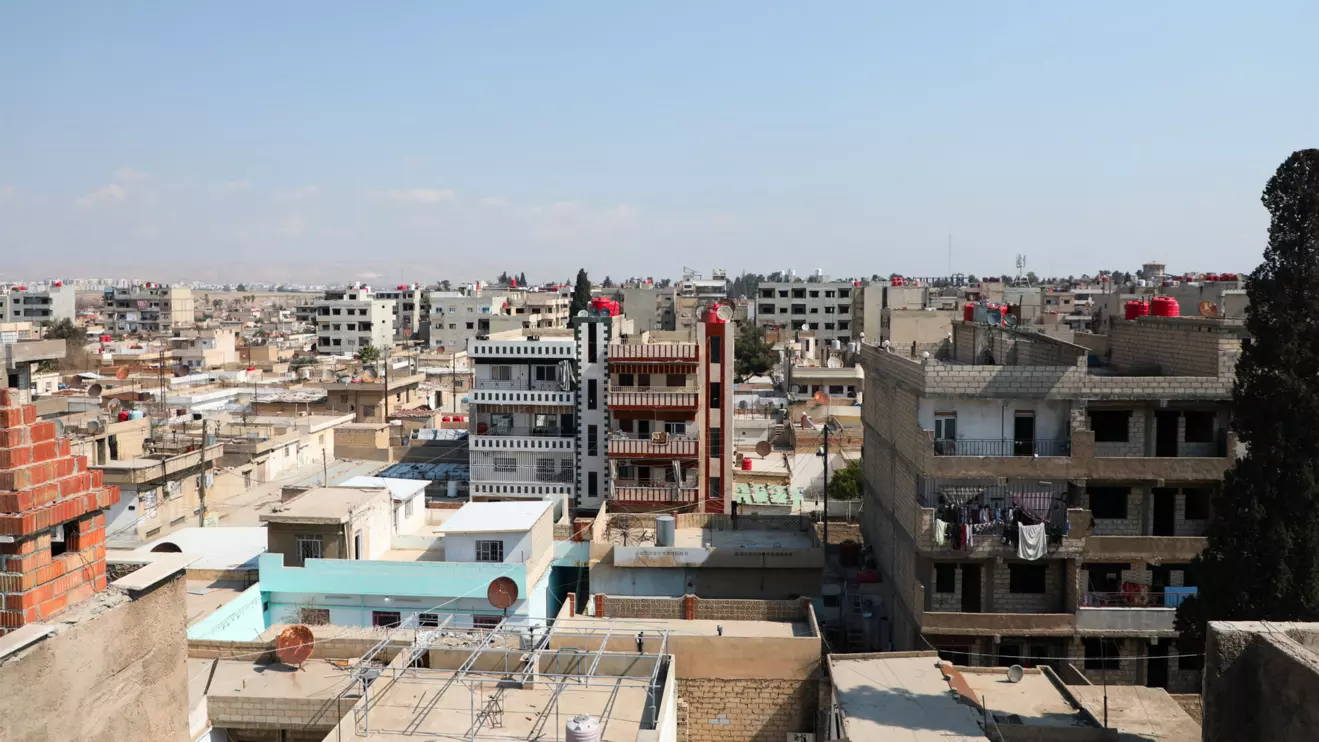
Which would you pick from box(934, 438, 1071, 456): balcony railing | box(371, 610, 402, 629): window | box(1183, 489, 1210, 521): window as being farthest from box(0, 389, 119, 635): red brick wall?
box(1183, 489, 1210, 521): window

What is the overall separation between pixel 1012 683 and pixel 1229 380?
356 inches

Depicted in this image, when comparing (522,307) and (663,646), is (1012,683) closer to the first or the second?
(663,646)

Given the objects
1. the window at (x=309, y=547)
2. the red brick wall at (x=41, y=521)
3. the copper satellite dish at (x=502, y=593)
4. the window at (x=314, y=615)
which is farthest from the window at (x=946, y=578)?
the red brick wall at (x=41, y=521)

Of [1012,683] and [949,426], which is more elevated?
[949,426]

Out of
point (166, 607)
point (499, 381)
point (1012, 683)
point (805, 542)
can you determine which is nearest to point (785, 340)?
point (499, 381)

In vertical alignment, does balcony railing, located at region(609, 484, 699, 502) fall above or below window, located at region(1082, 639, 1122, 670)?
above

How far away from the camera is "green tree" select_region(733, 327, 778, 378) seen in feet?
276

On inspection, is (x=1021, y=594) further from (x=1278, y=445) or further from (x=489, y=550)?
(x=489, y=550)

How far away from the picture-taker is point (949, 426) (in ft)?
77.0

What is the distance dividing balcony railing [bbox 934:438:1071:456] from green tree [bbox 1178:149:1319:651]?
382 centimetres

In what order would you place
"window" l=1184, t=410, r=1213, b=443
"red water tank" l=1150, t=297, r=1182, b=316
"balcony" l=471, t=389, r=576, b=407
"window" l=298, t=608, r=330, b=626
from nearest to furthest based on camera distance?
"window" l=1184, t=410, r=1213, b=443 < "window" l=298, t=608, r=330, b=626 < "red water tank" l=1150, t=297, r=1182, b=316 < "balcony" l=471, t=389, r=576, b=407

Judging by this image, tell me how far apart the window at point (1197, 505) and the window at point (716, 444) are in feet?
52.9

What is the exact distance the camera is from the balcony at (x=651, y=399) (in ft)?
115

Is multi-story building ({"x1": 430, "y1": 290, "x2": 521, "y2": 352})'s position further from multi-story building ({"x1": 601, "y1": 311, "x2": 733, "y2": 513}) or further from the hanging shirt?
the hanging shirt
